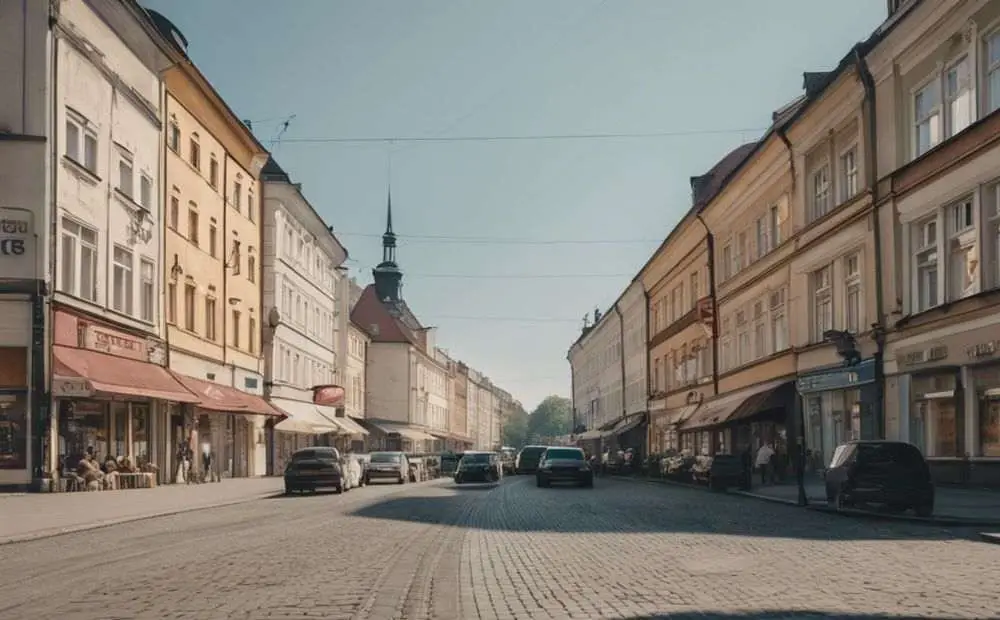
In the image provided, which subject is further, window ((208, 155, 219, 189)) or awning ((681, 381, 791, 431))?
window ((208, 155, 219, 189))

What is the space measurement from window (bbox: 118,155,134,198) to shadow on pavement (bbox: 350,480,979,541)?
12953 mm

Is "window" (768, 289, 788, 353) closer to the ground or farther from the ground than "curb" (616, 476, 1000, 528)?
farther from the ground

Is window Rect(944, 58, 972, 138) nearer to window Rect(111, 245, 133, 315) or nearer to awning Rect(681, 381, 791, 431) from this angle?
awning Rect(681, 381, 791, 431)

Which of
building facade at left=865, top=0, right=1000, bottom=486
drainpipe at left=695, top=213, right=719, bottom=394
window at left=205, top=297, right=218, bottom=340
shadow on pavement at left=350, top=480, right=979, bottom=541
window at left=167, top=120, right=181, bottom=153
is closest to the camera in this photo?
shadow on pavement at left=350, top=480, right=979, bottom=541

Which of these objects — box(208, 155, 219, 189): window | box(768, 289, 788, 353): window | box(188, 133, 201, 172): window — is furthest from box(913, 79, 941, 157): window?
box(208, 155, 219, 189): window

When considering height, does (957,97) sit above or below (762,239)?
above

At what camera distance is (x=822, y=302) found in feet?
124

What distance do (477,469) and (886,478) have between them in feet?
103

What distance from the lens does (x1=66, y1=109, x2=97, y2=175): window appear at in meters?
32.6

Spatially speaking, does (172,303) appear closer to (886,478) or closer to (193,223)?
(193,223)

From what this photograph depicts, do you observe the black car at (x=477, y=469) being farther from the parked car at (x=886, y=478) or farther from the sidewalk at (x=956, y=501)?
the parked car at (x=886, y=478)

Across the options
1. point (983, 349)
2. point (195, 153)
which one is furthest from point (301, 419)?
point (983, 349)

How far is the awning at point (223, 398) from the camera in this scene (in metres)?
42.7

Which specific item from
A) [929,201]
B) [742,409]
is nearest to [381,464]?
[742,409]
